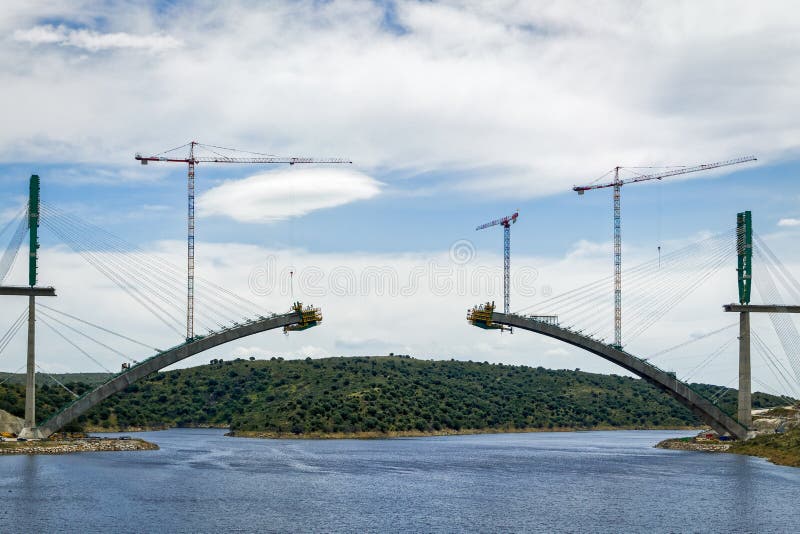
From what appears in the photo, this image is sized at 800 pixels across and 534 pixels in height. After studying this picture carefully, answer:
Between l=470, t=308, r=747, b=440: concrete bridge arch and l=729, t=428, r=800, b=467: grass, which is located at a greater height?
l=470, t=308, r=747, b=440: concrete bridge arch

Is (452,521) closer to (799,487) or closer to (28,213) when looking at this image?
(799,487)

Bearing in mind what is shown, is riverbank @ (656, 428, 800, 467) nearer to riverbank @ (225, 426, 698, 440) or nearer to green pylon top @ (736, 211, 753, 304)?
green pylon top @ (736, 211, 753, 304)

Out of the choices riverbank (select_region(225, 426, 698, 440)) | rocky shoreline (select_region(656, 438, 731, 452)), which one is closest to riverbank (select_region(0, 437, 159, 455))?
riverbank (select_region(225, 426, 698, 440))

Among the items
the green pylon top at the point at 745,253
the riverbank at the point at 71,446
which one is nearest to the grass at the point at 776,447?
the green pylon top at the point at 745,253

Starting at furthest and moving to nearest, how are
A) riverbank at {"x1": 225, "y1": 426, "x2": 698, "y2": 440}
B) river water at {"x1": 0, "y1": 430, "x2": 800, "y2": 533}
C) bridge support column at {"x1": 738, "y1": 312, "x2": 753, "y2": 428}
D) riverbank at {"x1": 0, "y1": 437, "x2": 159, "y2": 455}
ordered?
riverbank at {"x1": 225, "y1": 426, "x2": 698, "y2": 440}, bridge support column at {"x1": 738, "y1": 312, "x2": 753, "y2": 428}, riverbank at {"x1": 0, "y1": 437, "x2": 159, "y2": 455}, river water at {"x1": 0, "y1": 430, "x2": 800, "y2": 533}

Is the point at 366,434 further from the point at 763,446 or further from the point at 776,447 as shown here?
the point at 776,447

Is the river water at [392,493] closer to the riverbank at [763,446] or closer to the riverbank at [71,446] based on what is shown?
the riverbank at [71,446]

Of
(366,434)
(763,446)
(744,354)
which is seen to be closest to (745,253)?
(744,354)
